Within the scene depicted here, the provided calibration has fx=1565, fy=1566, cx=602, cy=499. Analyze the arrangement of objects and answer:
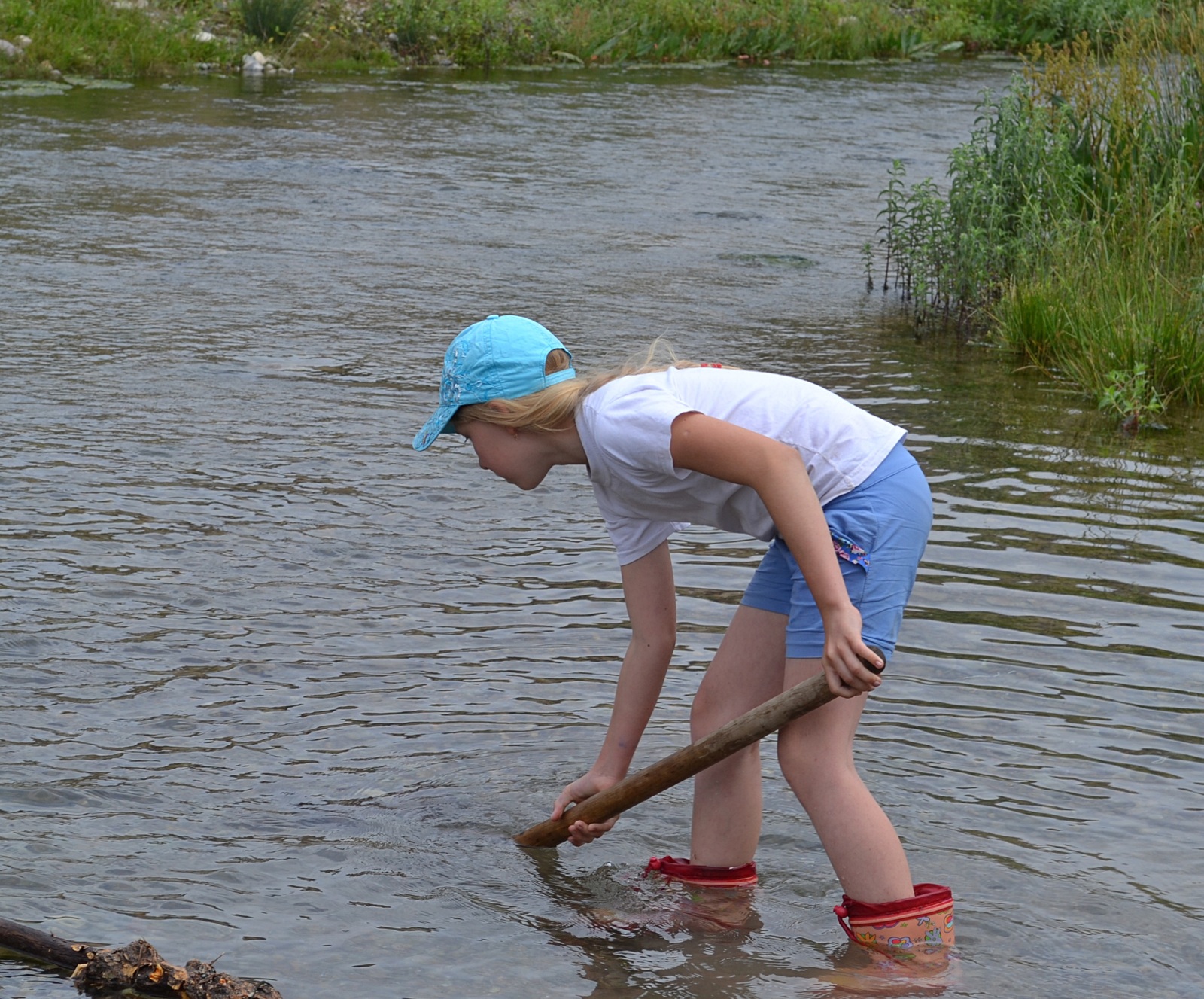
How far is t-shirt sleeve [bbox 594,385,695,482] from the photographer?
9.11ft

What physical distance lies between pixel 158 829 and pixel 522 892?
2.64 ft

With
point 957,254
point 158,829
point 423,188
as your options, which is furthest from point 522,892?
point 423,188

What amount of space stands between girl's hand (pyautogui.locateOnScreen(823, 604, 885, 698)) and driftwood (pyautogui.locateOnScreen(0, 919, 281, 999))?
1.09 m

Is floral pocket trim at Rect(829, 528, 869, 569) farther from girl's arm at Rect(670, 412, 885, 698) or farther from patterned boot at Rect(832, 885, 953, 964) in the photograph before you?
patterned boot at Rect(832, 885, 953, 964)

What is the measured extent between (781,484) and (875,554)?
0.30 m

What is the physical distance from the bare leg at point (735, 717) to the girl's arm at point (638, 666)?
4.2 inches

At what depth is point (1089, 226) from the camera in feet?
25.1

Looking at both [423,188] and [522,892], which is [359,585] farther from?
[423,188]

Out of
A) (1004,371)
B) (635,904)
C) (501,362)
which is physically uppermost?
(501,362)

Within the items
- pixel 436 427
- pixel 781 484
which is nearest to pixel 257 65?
pixel 436 427

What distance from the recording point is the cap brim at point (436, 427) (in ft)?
9.89

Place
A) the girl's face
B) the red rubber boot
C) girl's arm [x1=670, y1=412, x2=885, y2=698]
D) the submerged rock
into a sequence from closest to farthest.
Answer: girl's arm [x1=670, y1=412, x2=885, y2=698]
the girl's face
the red rubber boot
the submerged rock

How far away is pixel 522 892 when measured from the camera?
10.8 ft

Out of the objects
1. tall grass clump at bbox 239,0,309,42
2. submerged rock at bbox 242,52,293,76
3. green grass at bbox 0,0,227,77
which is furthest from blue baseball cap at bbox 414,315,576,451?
tall grass clump at bbox 239,0,309,42
